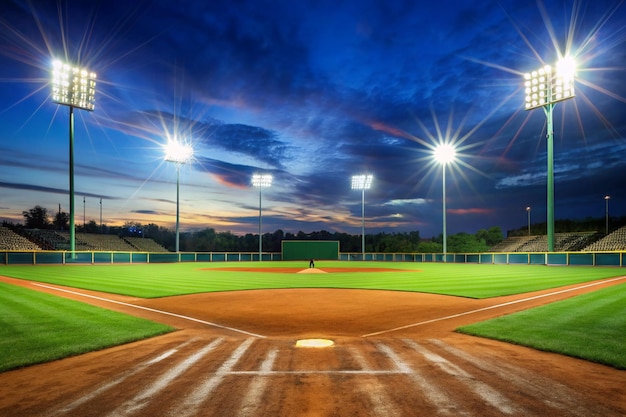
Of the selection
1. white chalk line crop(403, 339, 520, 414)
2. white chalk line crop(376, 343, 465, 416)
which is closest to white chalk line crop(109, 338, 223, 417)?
white chalk line crop(376, 343, 465, 416)

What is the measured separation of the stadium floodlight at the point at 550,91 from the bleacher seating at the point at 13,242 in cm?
6023

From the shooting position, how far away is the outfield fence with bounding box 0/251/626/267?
33.4 metres

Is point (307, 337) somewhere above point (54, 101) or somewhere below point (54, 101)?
below

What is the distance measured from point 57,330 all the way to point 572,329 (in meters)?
11.8

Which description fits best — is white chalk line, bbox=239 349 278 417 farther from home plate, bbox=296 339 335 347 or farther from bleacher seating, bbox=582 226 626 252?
bleacher seating, bbox=582 226 626 252

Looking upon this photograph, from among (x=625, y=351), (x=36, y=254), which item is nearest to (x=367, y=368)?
(x=625, y=351)

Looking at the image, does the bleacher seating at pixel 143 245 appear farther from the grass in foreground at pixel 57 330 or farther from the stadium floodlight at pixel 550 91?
the stadium floodlight at pixel 550 91

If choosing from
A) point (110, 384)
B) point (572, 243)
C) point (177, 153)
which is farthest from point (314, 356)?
point (572, 243)

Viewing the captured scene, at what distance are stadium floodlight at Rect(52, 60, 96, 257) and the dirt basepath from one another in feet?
114

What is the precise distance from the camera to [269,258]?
191ft

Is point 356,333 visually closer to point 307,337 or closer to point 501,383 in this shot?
point 307,337

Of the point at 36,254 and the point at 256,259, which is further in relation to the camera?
the point at 256,259

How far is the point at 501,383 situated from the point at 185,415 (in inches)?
168

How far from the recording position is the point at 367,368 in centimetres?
621
